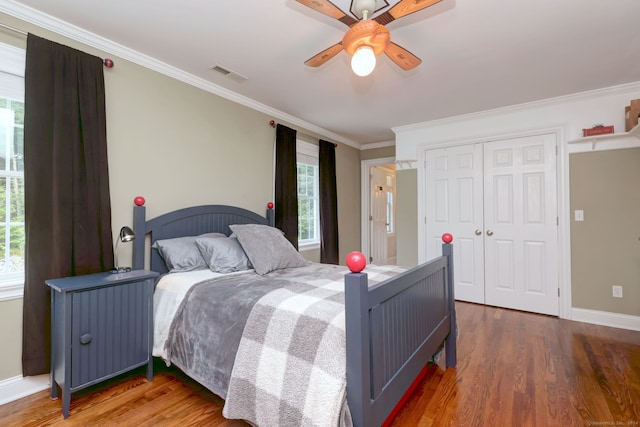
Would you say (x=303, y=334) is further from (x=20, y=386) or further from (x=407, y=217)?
(x=407, y=217)

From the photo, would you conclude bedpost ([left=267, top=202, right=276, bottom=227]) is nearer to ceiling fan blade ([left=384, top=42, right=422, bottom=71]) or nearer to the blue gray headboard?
the blue gray headboard

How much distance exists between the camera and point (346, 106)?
3.54 meters

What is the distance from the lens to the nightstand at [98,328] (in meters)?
1.66

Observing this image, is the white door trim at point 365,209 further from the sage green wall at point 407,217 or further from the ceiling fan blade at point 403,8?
the ceiling fan blade at point 403,8

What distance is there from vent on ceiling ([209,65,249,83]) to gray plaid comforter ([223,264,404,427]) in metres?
2.09

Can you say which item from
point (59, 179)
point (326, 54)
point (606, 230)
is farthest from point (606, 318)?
point (59, 179)

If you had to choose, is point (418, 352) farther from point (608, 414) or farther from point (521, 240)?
point (521, 240)

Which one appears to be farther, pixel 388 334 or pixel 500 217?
pixel 500 217

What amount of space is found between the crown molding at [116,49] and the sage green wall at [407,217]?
6.75ft

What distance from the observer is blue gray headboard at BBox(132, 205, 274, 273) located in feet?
7.71

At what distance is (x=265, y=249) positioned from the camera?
2465 millimetres

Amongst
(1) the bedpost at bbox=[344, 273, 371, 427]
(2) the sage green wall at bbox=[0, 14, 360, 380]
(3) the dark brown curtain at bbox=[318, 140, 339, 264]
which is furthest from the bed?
(3) the dark brown curtain at bbox=[318, 140, 339, 264]

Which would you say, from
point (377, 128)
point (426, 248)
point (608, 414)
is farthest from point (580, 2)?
point (426, 248)

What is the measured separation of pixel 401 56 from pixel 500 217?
8.74ft
